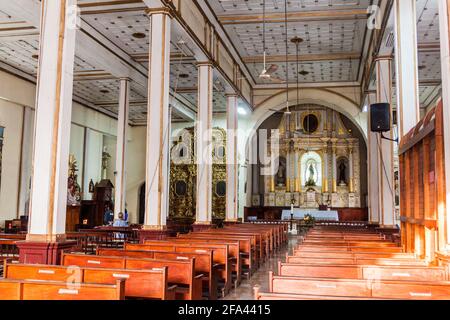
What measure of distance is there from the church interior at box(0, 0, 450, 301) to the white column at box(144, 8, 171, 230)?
28mm

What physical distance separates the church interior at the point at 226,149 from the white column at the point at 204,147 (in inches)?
2.2

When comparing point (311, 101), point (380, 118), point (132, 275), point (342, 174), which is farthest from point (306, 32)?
point (132, 275)

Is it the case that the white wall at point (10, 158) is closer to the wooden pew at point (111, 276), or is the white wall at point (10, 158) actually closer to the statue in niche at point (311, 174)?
the wooden pew at point (111, 276)

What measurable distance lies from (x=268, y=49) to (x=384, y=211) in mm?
7290

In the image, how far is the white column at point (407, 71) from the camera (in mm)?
7113

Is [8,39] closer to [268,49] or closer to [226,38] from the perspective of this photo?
[226,38]

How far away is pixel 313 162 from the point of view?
69.6 ft

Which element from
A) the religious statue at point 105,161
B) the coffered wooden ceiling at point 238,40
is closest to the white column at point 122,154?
the coffered wooden ceiling at point 238,40

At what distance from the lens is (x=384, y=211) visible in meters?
10.4

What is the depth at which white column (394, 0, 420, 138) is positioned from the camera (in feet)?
23.3

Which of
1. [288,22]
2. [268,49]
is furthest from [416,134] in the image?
[268,49]

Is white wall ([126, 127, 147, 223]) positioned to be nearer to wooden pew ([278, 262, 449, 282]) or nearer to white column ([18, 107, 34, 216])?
white column ([18, 107, 34, 216])

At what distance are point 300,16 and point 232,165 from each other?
17.7 feet

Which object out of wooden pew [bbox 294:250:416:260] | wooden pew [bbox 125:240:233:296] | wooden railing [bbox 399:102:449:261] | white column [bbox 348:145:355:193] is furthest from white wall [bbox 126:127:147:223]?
wooden pew [bbox 294:250:416:260]
